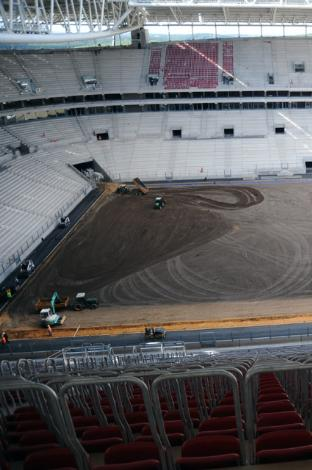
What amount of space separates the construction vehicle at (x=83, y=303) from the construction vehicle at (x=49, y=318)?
977 millimetres

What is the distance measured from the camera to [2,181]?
32344mm

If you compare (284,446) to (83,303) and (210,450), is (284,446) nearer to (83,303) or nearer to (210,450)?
(210,450)

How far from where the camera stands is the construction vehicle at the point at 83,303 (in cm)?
2039

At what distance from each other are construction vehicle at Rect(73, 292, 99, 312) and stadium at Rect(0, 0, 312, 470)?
0.07m

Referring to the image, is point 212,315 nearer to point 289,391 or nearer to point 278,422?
point 289,391

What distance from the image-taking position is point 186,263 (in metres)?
23.7

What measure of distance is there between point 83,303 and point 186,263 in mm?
6200

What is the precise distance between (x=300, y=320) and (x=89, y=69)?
40821 millimetres

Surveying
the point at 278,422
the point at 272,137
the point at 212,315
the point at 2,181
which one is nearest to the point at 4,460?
the point at 278,422

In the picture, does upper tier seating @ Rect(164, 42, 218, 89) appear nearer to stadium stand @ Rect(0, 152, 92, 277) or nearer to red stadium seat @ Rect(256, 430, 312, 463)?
stadium stand @ Rect(0, 152, 92, 277)

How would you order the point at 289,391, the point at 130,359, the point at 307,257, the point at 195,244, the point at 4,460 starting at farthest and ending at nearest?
the point at 195,244
the point at 307,257
the point at 130,359
the point at 289,391
the point at 4,460

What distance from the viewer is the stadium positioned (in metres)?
4.24

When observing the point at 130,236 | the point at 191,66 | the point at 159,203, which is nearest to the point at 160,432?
the point at 130,236

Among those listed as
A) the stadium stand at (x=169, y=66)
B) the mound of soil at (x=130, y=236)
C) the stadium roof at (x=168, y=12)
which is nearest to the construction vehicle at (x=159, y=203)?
the mound of soil at (x=130, y=236)
